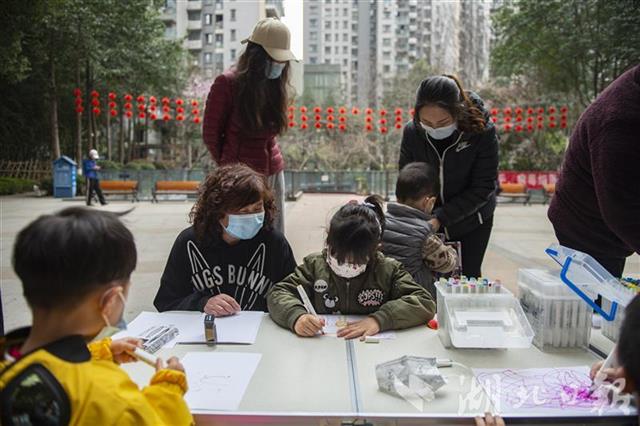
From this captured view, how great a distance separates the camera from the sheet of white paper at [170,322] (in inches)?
69.1

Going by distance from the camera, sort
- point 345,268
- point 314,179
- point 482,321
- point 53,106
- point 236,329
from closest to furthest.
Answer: point 482,321
point 236,329
point 345,268
point 314,179
point 53,106

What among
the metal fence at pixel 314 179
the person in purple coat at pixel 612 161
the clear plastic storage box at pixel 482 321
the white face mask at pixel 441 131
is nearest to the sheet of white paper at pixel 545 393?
the clear plastic storage box at pixel 482 321

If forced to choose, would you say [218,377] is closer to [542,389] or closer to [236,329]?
[236,329]

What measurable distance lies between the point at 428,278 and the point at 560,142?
23.0m

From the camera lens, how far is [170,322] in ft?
6.17

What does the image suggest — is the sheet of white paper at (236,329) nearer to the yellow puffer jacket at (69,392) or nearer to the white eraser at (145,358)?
the white eraser at (145,358)

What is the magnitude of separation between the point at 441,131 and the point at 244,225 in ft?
3.26

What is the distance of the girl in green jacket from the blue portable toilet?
678 inches

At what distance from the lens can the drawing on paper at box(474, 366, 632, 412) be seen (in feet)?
4.18

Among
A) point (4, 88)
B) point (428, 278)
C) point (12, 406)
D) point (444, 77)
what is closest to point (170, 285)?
point (428, 278)

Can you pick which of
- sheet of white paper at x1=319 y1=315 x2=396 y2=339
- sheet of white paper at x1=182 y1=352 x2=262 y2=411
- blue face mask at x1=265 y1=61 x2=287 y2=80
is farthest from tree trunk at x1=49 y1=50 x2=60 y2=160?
sheet of white paper at x1=182 y1=352 x2=262 y2=411

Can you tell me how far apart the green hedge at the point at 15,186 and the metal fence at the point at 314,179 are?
10.5 feet

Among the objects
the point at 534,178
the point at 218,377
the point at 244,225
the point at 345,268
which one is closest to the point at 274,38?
the point at 244,225

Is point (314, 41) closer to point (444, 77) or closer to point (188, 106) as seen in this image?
point (188, 106)
